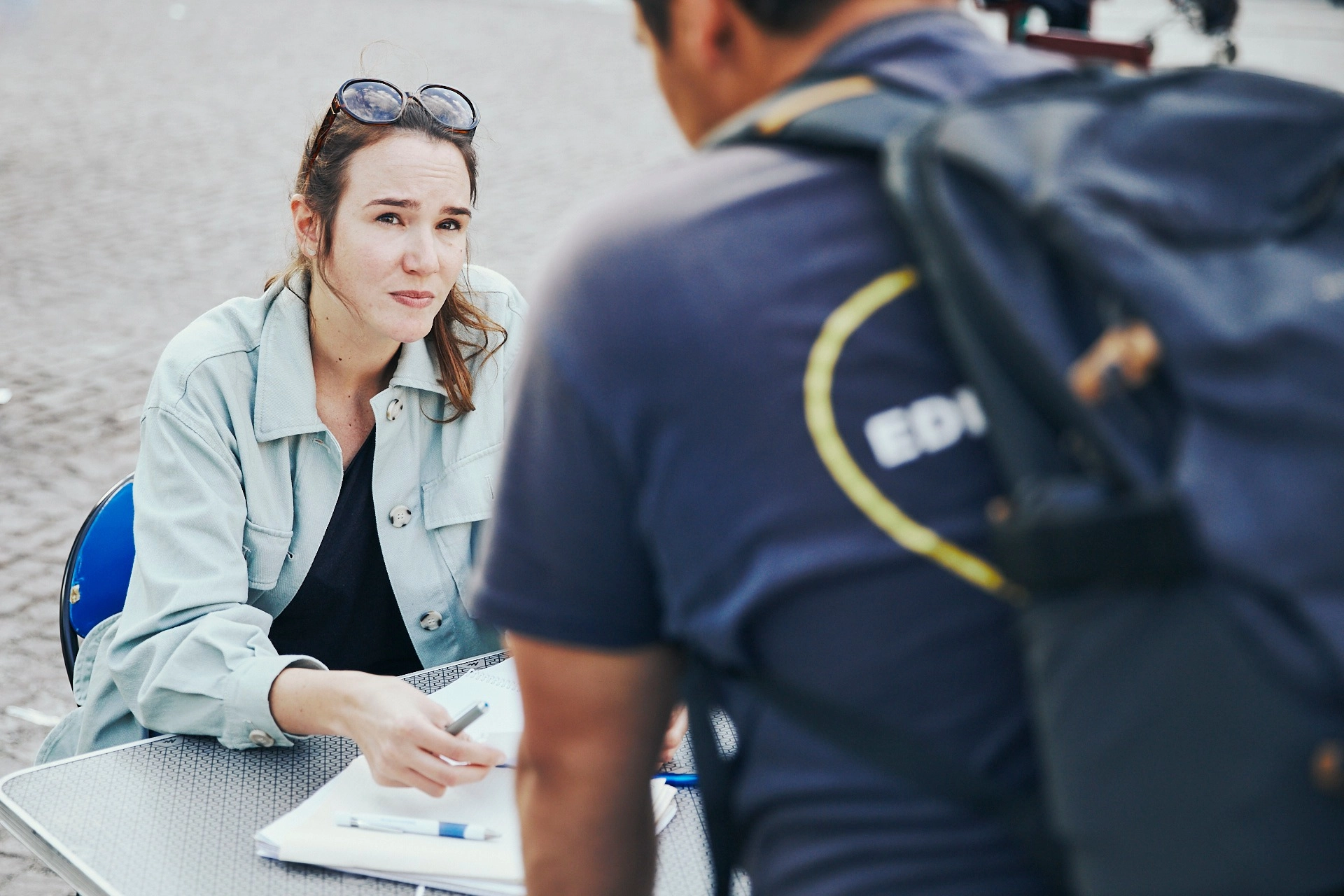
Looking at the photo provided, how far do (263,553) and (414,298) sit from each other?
52cm

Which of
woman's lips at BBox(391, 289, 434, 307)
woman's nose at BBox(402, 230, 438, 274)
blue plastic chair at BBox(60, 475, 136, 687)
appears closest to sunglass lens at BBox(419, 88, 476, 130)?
woman's nose at BBox(402, 230, 438, 274)

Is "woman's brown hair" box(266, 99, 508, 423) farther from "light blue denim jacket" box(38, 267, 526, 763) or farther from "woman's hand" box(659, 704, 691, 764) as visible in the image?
"woman's hand" box(659, 704, 691, 764)

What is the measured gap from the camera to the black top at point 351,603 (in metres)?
2.26

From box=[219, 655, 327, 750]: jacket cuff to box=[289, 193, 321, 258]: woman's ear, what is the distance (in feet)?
3.05

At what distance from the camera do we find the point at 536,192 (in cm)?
776

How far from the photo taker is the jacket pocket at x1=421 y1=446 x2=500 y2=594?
90.7 inches

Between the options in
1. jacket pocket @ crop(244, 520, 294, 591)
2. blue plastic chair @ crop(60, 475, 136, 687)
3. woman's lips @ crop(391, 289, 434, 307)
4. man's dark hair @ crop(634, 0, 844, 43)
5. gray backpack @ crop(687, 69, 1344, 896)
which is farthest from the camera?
woman's lips @ crop(391, 289, 434, 307)

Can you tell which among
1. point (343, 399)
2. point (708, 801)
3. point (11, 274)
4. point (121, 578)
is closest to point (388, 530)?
point (343, 399)

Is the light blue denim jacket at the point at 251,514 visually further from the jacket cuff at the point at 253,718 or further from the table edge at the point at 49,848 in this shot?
the table edge at the point at 49,848

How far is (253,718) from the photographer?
67.2 inches

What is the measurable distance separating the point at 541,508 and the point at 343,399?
5.13ft

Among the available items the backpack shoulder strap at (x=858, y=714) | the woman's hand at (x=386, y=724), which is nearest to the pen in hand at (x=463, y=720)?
the woman's hand at (x=386, y=724)

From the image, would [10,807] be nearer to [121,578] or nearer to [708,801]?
[121,578]

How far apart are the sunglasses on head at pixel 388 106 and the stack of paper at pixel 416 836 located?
1161mm
